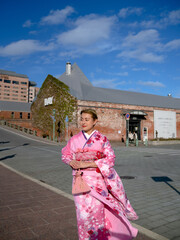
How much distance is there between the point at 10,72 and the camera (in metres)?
111

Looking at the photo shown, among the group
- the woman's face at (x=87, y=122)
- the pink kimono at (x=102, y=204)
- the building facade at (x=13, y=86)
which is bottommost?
the pink kimono at (x=102, y=204)

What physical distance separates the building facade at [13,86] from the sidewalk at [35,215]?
109 m

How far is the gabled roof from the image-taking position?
30567 mm

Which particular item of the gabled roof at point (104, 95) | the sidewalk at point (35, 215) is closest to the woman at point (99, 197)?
the sidewalk at point (35, 215)

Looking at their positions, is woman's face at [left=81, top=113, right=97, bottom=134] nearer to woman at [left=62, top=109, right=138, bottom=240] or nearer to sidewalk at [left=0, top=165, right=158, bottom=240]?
woman at [left=62, top=109, right=138, bottom=240]

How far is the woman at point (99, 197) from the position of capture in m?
2.48

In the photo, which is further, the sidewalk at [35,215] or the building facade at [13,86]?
the building facade at [13,86]

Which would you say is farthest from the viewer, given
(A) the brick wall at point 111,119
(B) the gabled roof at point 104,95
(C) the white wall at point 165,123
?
(C) the white wall at point 165,123

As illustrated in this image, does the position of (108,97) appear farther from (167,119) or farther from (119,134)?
(167,119)

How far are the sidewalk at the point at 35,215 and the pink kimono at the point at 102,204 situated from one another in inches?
32.0

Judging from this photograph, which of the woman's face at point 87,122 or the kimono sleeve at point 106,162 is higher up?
the woman's face at point 87,122

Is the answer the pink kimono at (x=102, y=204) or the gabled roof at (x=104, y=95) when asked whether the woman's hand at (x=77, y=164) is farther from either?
the gabled roof at (x=104, y=95)

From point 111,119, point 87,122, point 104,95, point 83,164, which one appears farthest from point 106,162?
point 104,95

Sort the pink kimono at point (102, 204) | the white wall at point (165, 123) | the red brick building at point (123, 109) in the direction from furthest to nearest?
1. the white wall at point (165, 123)
2. the red brick building at point (123, 109)
3. the pink kimono at point (102, 204)
